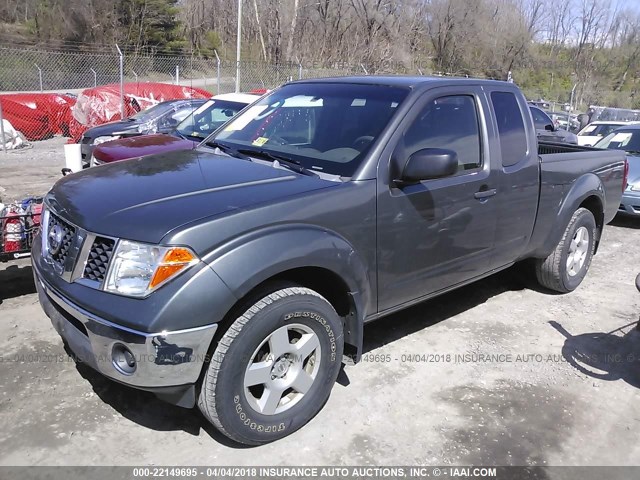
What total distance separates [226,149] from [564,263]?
3311 millimetres

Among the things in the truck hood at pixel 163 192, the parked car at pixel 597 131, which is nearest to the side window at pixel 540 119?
the parked car at pixel 597 131

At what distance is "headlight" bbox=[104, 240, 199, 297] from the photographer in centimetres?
248

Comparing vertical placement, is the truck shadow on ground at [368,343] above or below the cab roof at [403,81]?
below

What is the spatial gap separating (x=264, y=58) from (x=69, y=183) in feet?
127

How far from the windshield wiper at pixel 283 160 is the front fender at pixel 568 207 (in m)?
2.54

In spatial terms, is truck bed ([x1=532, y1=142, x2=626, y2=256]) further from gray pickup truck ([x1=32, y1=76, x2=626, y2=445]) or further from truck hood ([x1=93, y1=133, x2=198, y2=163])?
truck hood ([x1=93, y1=133, x2=198, y2=163])

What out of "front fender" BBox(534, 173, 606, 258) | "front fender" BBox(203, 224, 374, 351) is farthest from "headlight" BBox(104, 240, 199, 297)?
"front fender" BBox(534, 173, 606, 258)

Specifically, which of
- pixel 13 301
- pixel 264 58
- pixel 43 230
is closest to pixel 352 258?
pixel 43 230

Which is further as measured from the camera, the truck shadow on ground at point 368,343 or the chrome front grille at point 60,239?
the truck shadow on ground at point 368,343

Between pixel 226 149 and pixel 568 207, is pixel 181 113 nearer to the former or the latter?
pixel 226 149

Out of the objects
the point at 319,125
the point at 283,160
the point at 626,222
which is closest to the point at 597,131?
the point at 626,222

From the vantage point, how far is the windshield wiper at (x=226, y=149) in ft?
12.0

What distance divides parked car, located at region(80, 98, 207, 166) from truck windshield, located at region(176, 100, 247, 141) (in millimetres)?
872

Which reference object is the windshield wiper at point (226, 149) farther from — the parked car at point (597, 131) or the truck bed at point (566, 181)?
the parked car at point (597, 131)
